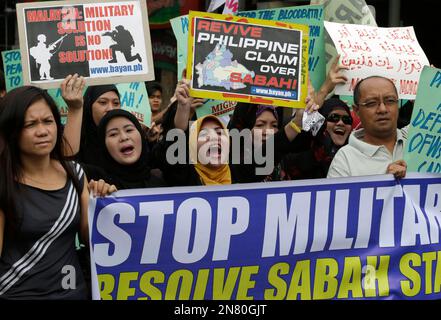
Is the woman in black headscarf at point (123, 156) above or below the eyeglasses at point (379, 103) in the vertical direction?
below

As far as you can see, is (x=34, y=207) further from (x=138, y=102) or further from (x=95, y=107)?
(x=138, y=102)

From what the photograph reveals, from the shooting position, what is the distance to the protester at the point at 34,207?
4.05 meters

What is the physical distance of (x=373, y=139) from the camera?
5.20 metres

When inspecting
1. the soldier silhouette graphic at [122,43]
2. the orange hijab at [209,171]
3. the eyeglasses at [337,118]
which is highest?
the soldier silhouette graphic at [122,43]

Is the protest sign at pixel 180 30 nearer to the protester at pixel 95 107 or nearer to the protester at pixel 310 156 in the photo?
the protester at pixel 95 107

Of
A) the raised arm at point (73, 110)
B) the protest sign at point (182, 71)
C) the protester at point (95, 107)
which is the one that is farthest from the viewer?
the protest sign at point (182, 71)

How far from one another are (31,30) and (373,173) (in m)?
2.14

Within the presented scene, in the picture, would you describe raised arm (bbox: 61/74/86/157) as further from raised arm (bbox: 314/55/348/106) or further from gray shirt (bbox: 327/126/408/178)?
raised arm (bbox: 314/55/348/106)

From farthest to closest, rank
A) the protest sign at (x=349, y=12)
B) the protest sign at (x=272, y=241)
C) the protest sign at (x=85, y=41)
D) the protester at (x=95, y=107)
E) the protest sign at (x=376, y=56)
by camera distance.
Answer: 1. the protest sign at (x=349, y=12)
2. the protest sign at (x=376, y=56)
3. the protester at (x=95, y=107)
4. the protest sign at (x=85, y=41)
5. the protest sign at (x=272, y=241)

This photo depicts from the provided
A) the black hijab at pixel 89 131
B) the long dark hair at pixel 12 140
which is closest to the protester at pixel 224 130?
the black hijab at pixel 89 131

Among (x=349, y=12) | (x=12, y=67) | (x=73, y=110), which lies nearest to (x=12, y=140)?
(x=73, y=110)

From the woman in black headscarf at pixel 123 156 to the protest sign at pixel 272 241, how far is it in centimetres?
46

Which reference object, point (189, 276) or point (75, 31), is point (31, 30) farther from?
point (189, 276)
